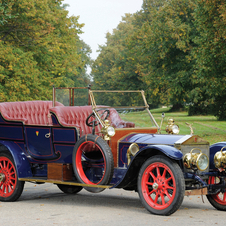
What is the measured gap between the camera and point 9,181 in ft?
27.0

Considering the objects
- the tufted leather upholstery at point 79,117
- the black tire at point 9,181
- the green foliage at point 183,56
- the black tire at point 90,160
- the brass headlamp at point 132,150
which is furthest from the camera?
the green foliage at point 183,56

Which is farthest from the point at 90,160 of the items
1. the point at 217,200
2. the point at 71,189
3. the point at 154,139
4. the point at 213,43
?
the point at 213,43

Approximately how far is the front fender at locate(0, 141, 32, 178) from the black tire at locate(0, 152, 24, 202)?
0.10 meters

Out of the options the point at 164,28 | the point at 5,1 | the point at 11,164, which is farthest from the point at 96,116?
the point at 164,28

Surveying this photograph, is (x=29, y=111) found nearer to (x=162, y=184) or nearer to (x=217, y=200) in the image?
(x=162, y=184)

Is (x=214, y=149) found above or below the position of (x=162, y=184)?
above

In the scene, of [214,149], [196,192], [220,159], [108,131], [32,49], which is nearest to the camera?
[196,192]

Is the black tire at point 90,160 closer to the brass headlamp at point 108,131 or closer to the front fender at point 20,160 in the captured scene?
the brass headlamp at point 108,131

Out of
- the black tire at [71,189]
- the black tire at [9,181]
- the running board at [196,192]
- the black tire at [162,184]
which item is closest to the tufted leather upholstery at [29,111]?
the black tire at [9,181]

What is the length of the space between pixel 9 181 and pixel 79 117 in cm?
193

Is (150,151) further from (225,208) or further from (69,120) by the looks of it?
(69,120)

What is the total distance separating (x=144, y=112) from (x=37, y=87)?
17.3 m

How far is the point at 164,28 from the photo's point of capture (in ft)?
105

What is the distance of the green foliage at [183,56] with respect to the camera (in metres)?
18.6
